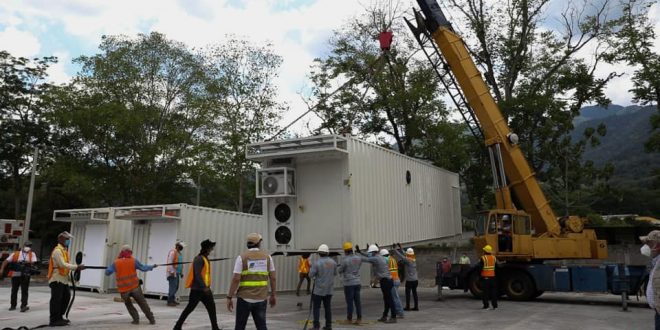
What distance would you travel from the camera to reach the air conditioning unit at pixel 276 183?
11320 mm

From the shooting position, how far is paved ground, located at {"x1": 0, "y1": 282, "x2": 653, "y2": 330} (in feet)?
32.0

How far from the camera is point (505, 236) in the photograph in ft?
49.2

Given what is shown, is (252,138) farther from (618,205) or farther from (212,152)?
(618,205)

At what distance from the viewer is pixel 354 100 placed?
2844 centimetres

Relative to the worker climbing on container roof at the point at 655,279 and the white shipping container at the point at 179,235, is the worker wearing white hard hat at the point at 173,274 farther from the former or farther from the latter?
the worker climbing on container roof at the point at 655,279

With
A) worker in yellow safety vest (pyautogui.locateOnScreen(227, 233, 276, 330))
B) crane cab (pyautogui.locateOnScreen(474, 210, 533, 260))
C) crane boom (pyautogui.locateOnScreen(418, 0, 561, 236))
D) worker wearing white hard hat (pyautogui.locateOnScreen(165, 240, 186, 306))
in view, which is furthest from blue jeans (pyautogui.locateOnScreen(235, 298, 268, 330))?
crane boom (pyautogui.locateOnScreen(418, 0, 561, 236))

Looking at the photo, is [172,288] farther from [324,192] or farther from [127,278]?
[324,192]

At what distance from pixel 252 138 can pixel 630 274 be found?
18.7 meters

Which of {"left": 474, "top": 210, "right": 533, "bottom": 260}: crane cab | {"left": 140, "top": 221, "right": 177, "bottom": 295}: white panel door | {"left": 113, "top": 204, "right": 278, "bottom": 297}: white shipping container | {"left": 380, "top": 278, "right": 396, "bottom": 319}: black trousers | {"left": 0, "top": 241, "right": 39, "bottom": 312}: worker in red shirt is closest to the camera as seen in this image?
{"left": 380, "top": 278, "right": 396, "bottom": 319}: black trousers

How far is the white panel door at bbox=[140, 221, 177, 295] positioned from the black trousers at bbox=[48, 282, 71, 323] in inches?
214

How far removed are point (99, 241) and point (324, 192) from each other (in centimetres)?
976

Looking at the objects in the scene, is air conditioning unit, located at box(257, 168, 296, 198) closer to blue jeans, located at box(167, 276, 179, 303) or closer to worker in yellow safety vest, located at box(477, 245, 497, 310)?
blue jeans, located at box(167, 276, 179, 303)

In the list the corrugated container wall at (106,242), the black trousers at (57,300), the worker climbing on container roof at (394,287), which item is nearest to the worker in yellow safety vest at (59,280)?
the black trousers at (57,300)

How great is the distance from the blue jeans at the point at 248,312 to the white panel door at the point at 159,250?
9.41m
